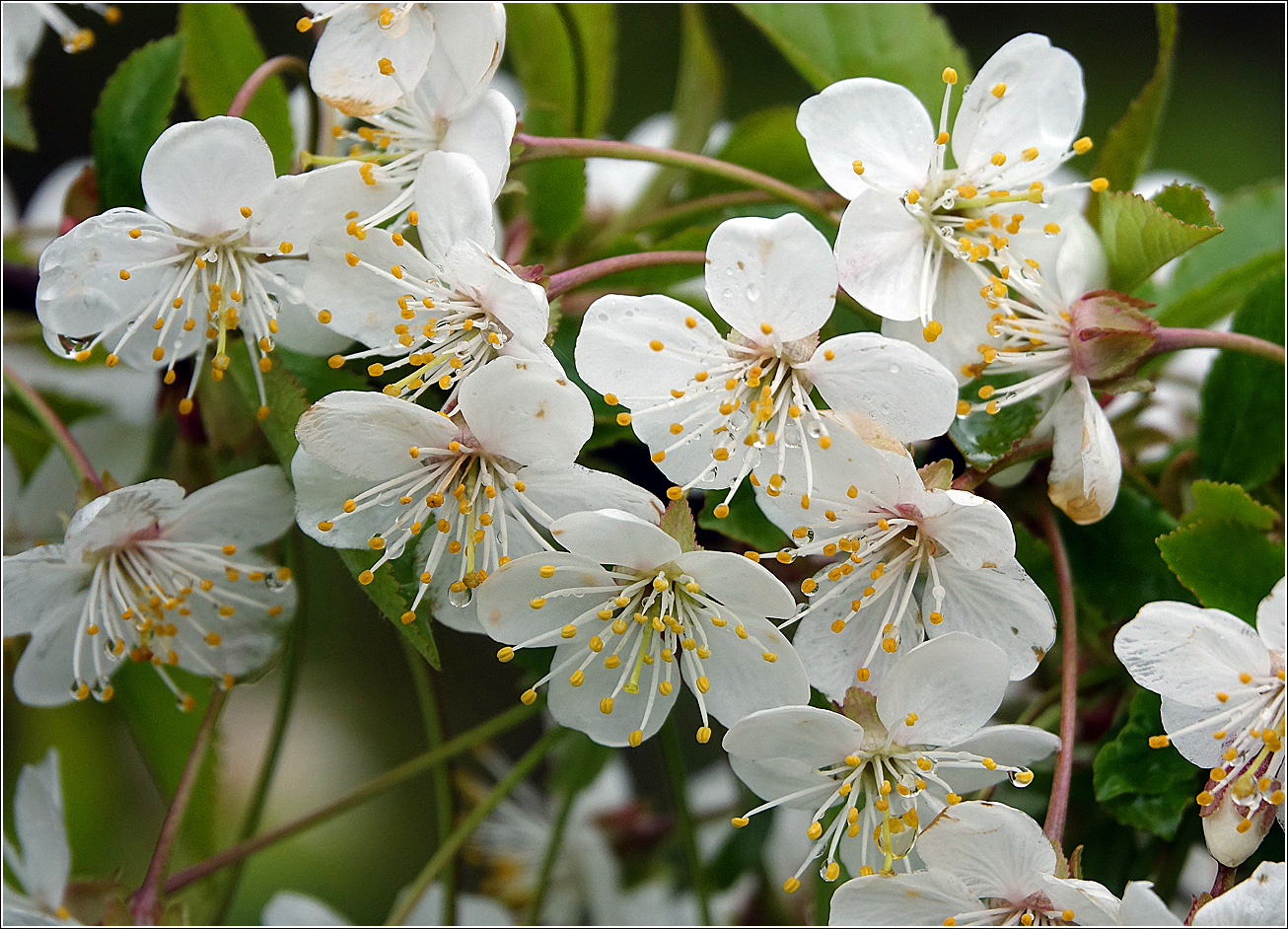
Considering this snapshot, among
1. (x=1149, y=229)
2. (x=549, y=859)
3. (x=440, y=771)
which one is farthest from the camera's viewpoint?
(x=549, y=859)

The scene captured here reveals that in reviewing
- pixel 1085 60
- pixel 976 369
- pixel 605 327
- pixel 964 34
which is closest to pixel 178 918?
pixel 605 327

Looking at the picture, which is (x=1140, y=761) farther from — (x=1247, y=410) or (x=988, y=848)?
(x=1247, y=410)

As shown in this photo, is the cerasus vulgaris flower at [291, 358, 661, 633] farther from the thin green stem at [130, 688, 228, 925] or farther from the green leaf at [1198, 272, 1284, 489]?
the green leaf at [1198, 272, 1284, 489]

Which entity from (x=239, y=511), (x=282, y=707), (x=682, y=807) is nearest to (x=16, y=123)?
(x=239, y=511)

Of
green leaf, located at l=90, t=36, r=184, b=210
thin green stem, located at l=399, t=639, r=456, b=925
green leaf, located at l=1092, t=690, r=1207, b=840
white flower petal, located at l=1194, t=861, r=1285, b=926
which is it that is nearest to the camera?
white flower petal, located at l=1194, t=861, r=1285, b=926

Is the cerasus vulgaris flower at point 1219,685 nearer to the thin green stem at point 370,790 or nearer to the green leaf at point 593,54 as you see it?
the thin green stem at point 370,790

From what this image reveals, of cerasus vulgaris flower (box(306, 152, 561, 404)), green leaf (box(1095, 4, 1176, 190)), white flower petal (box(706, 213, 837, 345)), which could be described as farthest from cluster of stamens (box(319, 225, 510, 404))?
green leaf (box(1095, 4, 1176, 190))
